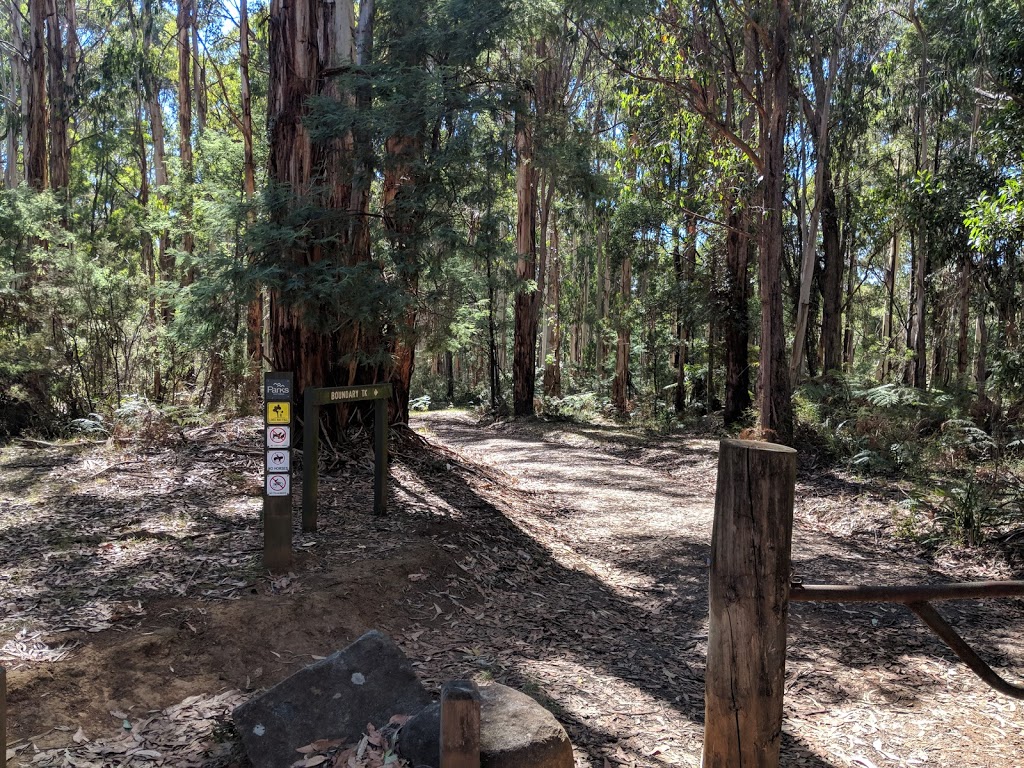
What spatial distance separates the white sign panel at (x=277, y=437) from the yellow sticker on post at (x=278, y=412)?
6 cm

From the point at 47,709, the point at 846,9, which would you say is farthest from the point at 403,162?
the point at 846,9

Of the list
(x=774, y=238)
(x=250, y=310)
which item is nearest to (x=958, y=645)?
(x=774, y=238)

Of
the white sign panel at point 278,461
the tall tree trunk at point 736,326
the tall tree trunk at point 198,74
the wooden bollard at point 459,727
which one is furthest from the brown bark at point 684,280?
the wooden bollard at point 459,727

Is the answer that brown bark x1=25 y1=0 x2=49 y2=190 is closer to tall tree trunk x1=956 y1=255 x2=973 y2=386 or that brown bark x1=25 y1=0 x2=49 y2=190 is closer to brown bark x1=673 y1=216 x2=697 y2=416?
brown bark x1=673 y1=216 x2=697 y2=416

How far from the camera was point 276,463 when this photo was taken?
202 inches

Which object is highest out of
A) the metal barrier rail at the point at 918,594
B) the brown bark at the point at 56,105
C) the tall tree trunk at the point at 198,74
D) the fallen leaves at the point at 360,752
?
the tall tree trunk at the point at 198,74

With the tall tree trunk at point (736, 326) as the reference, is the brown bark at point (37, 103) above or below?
above

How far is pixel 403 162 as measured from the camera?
743 cm

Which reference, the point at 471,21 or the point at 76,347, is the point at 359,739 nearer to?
the point at 471,21

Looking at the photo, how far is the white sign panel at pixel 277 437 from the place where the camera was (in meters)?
5.13

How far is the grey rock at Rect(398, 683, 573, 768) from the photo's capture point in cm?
291

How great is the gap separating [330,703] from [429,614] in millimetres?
1778

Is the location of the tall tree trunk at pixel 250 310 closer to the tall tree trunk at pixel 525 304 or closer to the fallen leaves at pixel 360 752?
the fallen leaves at pixel 360 752

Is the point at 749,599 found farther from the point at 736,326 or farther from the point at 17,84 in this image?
the point at 17,84
